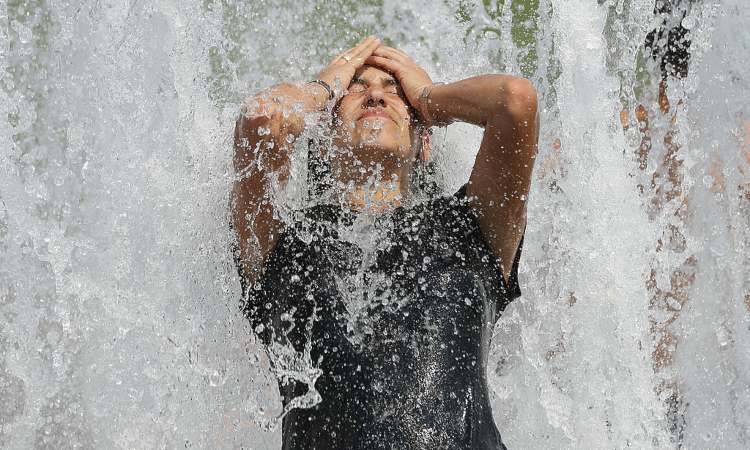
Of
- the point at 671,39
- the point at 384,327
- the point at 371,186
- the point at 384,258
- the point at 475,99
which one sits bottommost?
the point at 384,327

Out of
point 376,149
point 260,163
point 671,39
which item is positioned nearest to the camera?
point 260,163

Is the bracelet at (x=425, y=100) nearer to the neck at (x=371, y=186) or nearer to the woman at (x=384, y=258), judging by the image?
the woman at (x=384, y=258)

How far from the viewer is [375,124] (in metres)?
2.62

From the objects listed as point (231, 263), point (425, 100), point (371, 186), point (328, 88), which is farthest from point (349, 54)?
point (231, 263)

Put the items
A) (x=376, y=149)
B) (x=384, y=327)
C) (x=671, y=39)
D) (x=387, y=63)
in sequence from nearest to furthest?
(x=384, y=327), (x=376, y=149), (x=387, y=63), (x=671, y=39)

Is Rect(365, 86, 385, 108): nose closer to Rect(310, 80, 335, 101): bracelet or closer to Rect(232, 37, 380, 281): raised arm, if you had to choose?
Rect(310, 80, 335, 101): bracelet

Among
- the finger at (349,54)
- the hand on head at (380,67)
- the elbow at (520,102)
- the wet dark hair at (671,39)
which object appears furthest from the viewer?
the wet dark hair at (671,39)

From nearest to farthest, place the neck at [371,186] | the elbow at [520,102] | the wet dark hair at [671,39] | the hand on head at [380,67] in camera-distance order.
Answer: the elbow at [520,102] → the neck at [371,186] → the hand on head at [380,67] → the wet dark hair at [671,39]

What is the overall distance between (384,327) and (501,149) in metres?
0.54

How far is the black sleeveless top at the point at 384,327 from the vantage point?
2.25 metres

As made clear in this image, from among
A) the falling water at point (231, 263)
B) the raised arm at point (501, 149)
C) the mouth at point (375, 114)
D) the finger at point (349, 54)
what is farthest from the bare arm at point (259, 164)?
the raised arm at point (501, 149)

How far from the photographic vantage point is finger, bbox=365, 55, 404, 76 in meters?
2.82

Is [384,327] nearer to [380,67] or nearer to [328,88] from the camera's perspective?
[328,88]

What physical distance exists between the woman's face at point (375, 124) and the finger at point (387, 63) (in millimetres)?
53
